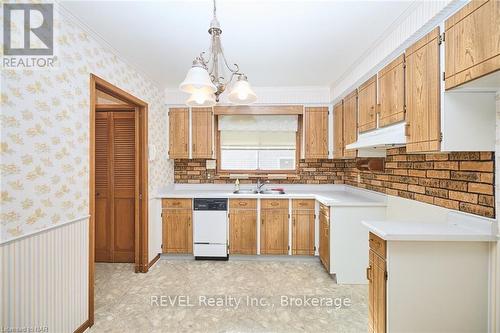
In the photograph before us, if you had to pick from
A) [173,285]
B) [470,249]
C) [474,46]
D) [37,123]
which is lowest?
[173,285]

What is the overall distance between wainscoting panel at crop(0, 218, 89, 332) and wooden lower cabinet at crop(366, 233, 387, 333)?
231cm

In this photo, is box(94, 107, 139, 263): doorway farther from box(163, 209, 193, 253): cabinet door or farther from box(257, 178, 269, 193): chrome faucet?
box(257, 178, 269, 193): chrome faucet

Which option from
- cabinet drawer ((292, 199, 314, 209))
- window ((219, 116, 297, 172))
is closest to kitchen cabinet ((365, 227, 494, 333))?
cabinet drawer ((292, 199, 314, 209))

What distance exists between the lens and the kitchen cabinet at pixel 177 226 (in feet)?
11.4

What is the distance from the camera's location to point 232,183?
4.02 meters

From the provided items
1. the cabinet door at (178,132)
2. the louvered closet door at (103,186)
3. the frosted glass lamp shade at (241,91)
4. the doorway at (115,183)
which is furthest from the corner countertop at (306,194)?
the frosted glass lamp shade at (241,91)

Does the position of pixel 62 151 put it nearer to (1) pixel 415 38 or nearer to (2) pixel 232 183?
(2) pixel 232 183

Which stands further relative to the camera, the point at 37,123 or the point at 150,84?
the point at 150,84

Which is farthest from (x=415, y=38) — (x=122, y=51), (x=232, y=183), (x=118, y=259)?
(x=118, y=259)

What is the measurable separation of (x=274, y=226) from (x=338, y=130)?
5.53 ft

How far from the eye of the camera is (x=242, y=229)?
3447 mm

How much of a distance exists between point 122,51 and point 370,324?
132 inches

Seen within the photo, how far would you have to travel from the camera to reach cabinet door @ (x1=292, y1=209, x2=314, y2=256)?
3.37 m

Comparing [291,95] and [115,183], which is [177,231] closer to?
[115,183]
